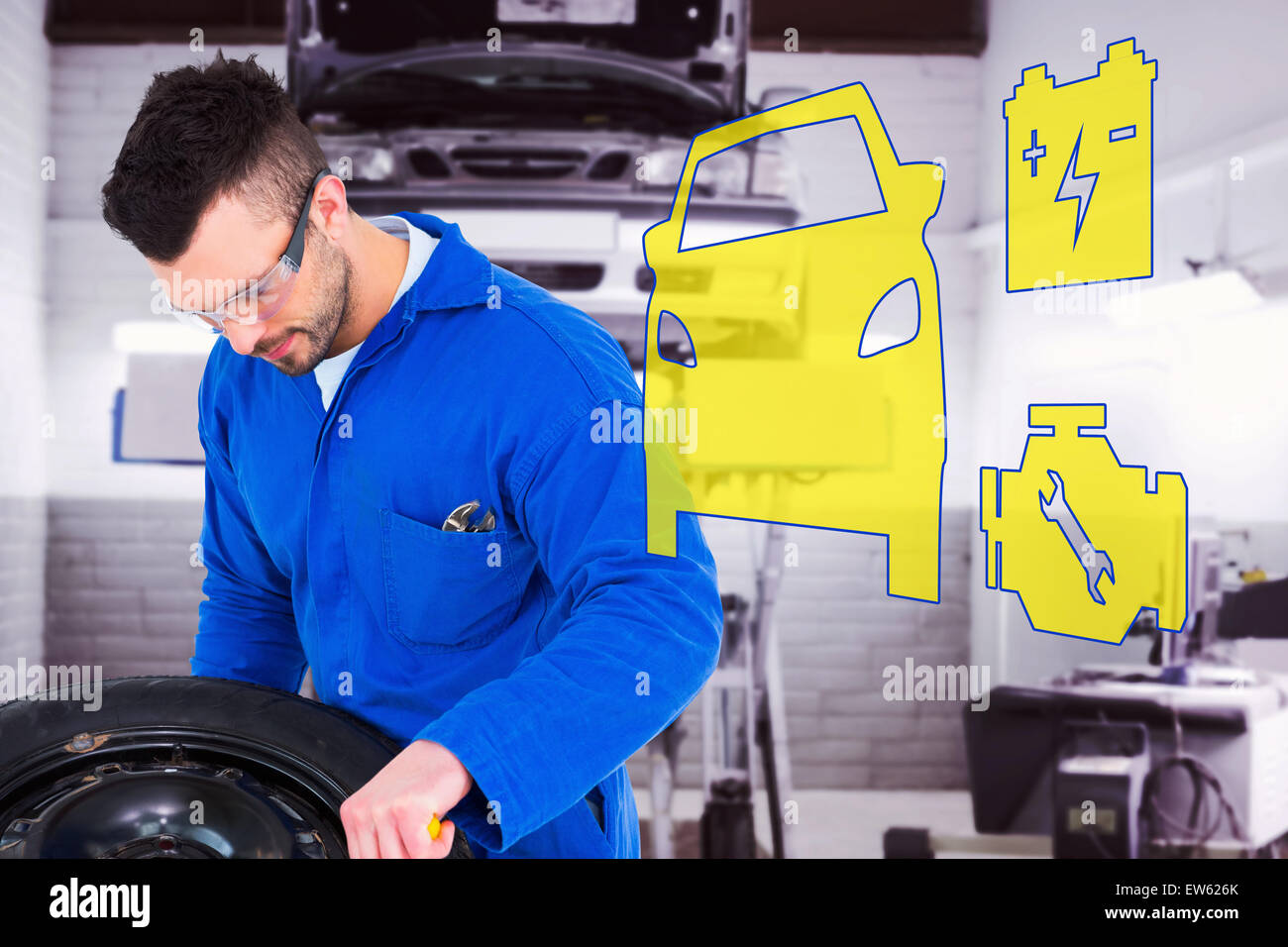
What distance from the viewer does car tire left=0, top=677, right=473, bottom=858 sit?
0.57 metres

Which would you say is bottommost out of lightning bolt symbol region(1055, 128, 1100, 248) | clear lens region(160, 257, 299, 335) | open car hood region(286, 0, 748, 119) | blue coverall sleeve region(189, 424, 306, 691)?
blue coverall sleeve region(189, 424, 306, 691)

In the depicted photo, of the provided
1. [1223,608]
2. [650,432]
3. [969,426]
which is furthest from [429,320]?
[969,426]

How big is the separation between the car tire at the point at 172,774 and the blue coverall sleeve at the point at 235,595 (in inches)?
10.3

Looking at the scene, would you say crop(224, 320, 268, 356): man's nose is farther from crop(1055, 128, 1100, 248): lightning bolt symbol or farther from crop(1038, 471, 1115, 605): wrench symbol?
crop(1038, 471, 1115, 605): wrench symbol

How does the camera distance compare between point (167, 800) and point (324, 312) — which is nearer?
point (167, 800)

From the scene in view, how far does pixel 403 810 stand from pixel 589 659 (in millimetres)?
129

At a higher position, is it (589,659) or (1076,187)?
(1076,187)

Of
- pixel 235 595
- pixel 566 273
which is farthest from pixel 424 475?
pixel 566 273

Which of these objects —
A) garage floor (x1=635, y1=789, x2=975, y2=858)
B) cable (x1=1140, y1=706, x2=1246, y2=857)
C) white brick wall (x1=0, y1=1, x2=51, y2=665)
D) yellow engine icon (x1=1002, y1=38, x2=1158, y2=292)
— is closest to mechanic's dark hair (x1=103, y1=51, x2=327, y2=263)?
yellow engine icon (x1=1002, y1=38, x2=1158, y2=292)

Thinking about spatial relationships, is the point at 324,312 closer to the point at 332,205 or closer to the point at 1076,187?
the point at 332,205

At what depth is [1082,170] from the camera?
230 cm

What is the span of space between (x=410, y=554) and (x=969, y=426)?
9.13 ft

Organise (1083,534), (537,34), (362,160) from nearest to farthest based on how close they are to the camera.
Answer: (362,160), (537,34), (1083,534)

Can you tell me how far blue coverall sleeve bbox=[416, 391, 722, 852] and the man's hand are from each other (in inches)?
0.7
